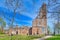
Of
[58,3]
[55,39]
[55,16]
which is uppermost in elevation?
[58,3]

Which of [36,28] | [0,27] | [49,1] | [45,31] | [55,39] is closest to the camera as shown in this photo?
[49,1]

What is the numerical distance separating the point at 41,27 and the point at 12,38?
831cm

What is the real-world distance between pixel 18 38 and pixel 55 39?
7.87 feet

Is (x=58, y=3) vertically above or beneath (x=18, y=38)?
above

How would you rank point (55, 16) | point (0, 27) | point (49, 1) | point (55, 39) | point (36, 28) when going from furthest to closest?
point (36, 28), point (0, 27), point (55, 39), point (55, 16), point (49, 1)

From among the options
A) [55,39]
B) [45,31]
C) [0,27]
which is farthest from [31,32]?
[55,39]

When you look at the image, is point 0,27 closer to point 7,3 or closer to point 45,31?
point 45,31

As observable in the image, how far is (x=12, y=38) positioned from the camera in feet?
30.6

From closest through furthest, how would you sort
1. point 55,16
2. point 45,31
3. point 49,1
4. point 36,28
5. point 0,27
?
point 49,1, point 55,16, point 0,27, point 45,31, point 36,28

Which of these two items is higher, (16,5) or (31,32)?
(16,5)

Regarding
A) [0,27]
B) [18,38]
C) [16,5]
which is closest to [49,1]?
[16,5]

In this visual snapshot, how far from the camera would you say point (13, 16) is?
9.62 meters

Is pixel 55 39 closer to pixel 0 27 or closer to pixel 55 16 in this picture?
pixel 55 16

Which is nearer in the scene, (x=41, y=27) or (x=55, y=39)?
(x=55, y=39)
